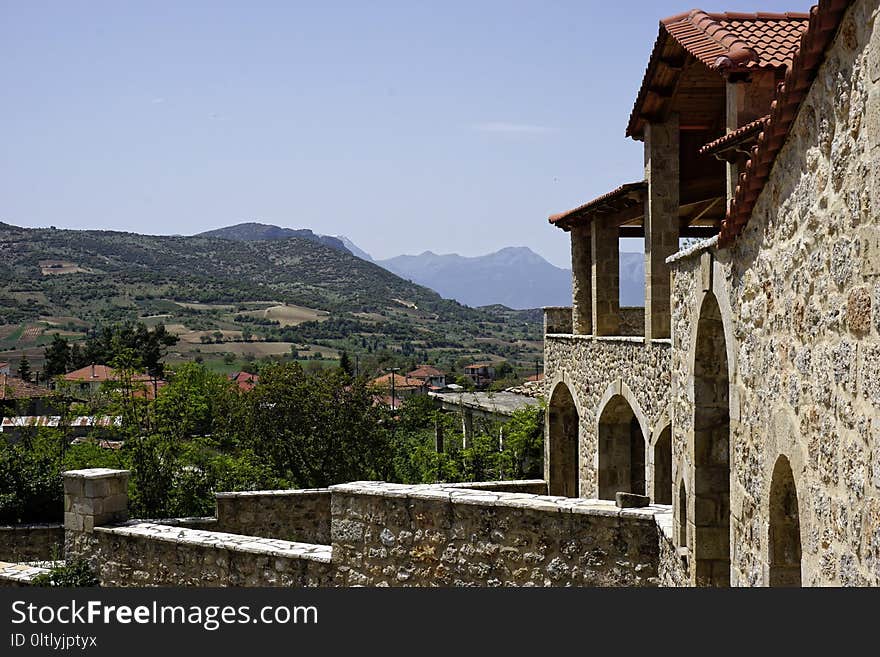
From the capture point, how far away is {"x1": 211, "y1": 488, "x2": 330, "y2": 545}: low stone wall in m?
13.7

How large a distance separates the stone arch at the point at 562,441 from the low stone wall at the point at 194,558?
29.1 ft

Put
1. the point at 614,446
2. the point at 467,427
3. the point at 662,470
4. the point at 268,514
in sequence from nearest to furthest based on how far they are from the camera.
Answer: the point at 662,470 < the point at 268,514 < the point at 614,446 < the point at 467,427

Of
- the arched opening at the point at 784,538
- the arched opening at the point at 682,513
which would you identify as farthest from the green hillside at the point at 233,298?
the arched opening at the point at 784,538

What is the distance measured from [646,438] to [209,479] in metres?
9.82

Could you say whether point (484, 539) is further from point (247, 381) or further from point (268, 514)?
point (247, 381)

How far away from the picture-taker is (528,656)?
4.55 m

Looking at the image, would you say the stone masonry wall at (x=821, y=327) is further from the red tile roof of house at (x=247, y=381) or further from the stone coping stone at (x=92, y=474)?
the red tile roof of house at (x=247, y=381)

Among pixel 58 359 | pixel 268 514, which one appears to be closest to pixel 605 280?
pixel 268 514

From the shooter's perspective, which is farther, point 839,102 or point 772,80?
point 772,80

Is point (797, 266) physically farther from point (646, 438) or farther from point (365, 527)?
point (646, 438)

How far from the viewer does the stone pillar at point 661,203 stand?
13625 millimetres

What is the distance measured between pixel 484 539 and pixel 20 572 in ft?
21.2

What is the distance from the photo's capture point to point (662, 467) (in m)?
13.2

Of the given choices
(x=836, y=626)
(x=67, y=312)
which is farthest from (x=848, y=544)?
(x=67, y=312)
